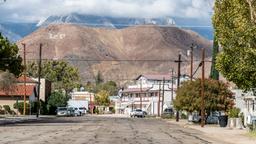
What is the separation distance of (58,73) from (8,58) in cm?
10121

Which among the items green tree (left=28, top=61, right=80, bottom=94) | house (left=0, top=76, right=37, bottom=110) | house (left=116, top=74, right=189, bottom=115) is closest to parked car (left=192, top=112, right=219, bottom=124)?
house (left=0, top=76, right=37, bottom=110)

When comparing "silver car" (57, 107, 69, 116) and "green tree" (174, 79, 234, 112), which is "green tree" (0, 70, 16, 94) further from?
"green tree" (174, 79, 234, 112)

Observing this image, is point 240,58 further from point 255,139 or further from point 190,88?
point 190,88

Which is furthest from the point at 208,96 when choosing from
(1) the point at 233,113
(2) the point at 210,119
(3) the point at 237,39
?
(3) the point at 237,39

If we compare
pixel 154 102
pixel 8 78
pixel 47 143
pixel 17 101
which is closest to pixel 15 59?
pixel 8 78

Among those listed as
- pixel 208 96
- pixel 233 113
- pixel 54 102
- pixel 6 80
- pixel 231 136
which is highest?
pixel 6 80

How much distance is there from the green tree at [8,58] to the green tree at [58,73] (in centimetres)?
9195

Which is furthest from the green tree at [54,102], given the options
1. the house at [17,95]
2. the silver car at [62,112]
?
the silver car at [62,112]

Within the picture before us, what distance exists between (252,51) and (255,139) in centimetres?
625

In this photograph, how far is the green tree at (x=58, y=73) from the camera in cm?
17225

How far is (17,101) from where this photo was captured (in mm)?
104750

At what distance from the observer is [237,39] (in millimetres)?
38844

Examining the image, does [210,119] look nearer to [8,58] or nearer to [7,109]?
[8,58]

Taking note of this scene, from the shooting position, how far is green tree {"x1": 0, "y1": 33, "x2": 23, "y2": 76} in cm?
7456
